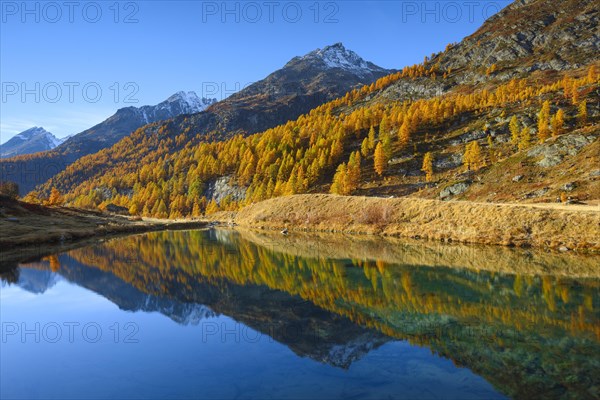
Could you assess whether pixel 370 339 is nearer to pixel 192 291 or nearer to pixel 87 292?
pixel 192 291

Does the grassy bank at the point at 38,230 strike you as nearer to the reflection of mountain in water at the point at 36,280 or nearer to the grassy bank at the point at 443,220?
the reflection of mountain in water at the point at 36,280

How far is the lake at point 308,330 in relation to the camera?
40.7 feet

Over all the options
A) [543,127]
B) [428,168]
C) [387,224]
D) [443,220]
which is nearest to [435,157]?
[428,168]

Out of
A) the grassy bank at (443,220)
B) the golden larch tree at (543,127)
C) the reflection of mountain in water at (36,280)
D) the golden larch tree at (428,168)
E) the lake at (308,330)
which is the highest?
the golden larch tree at (543,127)

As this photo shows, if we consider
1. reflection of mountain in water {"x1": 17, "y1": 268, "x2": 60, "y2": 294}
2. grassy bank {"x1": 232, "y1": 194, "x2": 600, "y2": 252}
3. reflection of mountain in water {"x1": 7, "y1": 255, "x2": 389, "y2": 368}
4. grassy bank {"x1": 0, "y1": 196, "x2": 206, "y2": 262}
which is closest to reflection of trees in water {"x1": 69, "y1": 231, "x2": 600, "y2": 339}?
reflection of mountain in water {"x1": 7, "y1": 255, "x2": 389, "y2": 368}

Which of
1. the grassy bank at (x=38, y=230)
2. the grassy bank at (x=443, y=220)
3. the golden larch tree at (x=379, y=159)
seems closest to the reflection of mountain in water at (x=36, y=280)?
the grassy bank at (x=38, y=230)

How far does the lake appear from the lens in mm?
12391

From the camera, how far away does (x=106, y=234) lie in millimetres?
72562

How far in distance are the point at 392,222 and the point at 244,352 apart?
166 feet

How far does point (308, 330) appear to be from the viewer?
1800 centimetres

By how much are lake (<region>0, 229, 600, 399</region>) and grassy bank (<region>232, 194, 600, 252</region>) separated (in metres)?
7.41

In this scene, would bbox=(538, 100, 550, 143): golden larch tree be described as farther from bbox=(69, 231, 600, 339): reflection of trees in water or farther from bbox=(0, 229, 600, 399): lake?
bbox=(69, 231, 600, 339): reflection of trees in water

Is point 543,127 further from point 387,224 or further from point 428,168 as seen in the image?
point 387,224

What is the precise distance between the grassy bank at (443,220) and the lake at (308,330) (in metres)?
7.41
